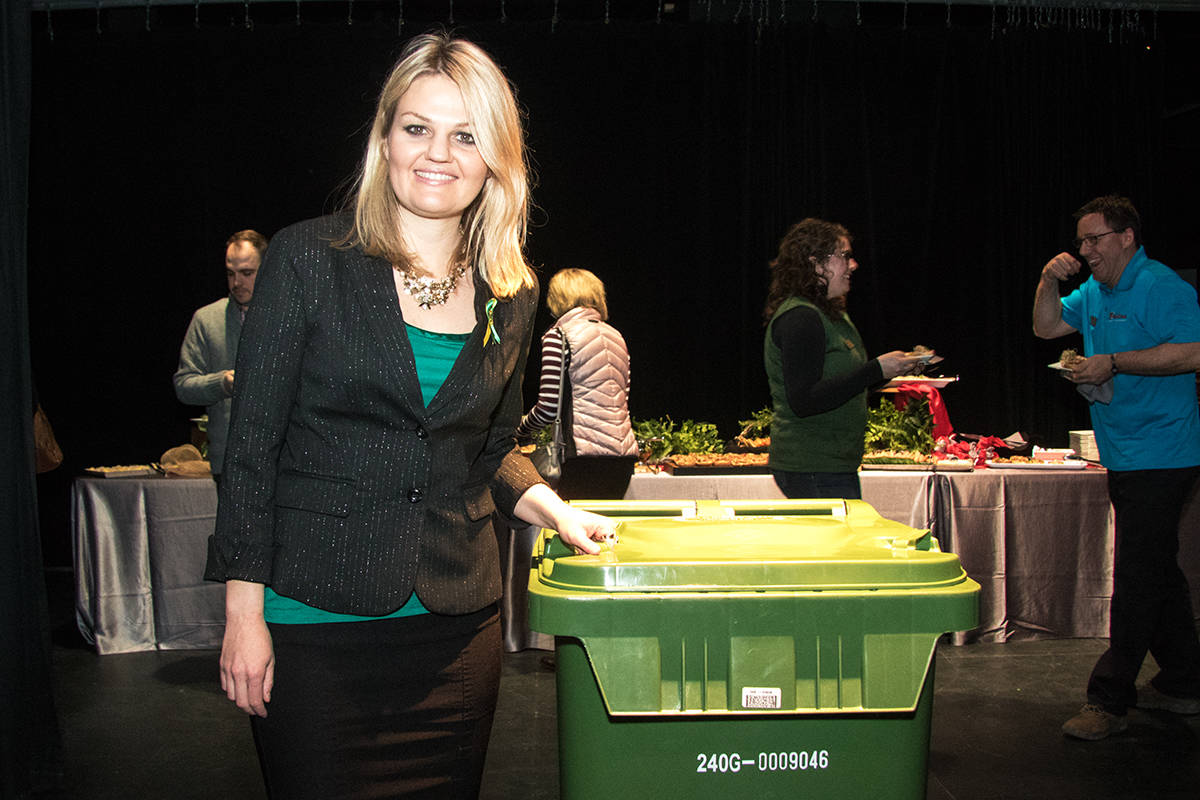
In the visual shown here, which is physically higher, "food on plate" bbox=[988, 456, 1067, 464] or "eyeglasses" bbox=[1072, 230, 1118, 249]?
"eyeglasses" bbox=[1072, 230, 1118, 249]

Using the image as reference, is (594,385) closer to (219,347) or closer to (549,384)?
(549,384)

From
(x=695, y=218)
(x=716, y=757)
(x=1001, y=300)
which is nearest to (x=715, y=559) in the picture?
(x=716, y=757)

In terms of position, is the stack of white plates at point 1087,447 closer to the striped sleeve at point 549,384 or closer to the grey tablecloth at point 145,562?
the striped sleeve at point 549,384

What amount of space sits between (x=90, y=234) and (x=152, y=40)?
1.23 meters

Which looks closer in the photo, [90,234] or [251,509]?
[251,509]

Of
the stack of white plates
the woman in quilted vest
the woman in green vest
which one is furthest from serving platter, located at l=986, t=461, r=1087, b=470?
the woman in quilted vest

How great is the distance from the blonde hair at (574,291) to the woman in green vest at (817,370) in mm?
831

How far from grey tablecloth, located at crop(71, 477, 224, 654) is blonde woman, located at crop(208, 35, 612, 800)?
336 centimetres

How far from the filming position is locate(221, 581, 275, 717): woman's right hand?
1289 millimetres

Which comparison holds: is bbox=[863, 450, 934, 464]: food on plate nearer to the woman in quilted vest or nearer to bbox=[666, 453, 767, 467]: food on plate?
bbox=[666, 453, 767, 467]: food on plate

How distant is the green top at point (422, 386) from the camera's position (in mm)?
1360

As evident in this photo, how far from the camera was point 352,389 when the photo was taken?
1335 mm

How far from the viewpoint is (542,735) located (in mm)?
3561

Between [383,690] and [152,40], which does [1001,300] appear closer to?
[152,40]
